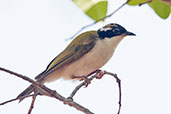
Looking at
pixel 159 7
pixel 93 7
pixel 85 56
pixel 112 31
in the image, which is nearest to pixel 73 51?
pixel 85 56

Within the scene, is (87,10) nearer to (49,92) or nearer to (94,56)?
(49,92)

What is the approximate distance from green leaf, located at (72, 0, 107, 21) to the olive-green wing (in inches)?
58.6

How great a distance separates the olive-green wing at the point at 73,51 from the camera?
150 inches

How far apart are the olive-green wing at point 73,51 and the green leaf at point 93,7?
1.49 metres

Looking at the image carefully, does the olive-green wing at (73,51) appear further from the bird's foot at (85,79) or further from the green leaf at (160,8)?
the green leaf at (160,8)

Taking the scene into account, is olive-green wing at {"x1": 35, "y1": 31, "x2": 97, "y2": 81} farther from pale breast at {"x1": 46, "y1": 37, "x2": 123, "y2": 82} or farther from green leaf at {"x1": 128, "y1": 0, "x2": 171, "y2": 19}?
green leaf at {"x1": 128, "y1": 0, "x2": 171, "y2": 19}

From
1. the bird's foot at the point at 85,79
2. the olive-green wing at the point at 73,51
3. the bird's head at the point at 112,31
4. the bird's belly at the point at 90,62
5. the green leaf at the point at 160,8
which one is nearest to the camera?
the green leaf at the point at 160,8

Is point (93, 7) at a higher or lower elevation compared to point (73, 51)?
lower

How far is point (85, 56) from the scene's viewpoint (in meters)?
3.81

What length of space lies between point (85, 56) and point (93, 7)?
5.28 ft

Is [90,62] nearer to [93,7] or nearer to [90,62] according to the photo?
[90,62]

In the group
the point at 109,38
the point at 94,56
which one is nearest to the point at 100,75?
the point at 94,56

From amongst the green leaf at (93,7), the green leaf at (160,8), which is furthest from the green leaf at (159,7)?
the green leaf at (93,7)

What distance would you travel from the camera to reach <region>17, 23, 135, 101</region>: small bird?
12.0ft
